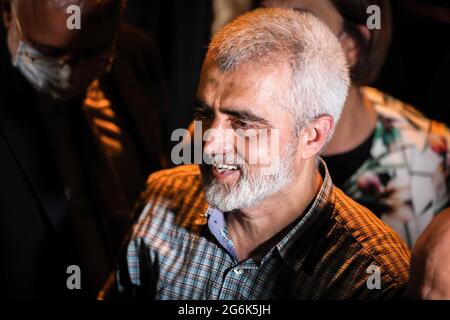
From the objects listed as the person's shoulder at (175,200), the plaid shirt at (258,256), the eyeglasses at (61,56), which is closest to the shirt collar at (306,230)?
the plaid shirt at (258,256)

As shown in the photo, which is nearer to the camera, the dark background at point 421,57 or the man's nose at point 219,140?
the man's nose at point 219,140

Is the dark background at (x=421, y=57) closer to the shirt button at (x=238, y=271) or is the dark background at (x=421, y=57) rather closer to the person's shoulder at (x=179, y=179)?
the person's shoulder at (x=179, y=179)

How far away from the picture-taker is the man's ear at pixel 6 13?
1.87 meters

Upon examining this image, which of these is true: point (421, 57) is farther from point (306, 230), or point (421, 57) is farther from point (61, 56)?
point (61, 56)

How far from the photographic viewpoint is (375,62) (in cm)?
186

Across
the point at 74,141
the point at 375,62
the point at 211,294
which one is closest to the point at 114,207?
the point at 74,141

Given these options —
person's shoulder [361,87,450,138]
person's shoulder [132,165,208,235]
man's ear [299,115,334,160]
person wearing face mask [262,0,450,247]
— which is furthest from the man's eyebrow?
person's shoulder [361,87,450,138]

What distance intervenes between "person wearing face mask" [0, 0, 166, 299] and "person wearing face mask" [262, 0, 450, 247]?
1.89 ft

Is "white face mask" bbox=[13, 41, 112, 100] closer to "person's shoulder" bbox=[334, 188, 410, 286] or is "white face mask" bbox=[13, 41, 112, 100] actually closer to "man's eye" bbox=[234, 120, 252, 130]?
"man's eye" bbox=[234, 120, 252, 130]

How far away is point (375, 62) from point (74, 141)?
0.95 meters

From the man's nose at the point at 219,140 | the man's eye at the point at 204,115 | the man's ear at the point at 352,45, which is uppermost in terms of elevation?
the man's ear at the point at 352,45

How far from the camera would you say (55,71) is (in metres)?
1.86

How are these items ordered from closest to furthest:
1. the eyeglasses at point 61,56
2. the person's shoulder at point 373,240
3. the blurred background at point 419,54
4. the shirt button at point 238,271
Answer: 1. the person's shoulder at point 373,240
2. the shirt button at point 238,271
3. the eyeglasses at point 61,56
4. the blurred background at point 419,54

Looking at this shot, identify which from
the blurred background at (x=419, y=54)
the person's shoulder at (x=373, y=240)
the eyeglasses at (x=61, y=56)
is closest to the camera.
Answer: the person's shoulder at (x=373, y=240)
